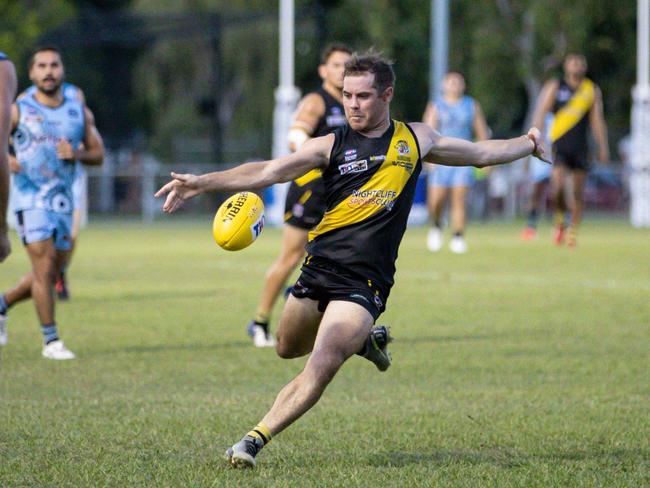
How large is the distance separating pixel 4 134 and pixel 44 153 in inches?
179

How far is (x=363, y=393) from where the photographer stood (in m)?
8.37

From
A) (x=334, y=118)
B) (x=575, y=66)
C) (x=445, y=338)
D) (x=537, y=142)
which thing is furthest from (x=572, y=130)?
(x=537, y=142)

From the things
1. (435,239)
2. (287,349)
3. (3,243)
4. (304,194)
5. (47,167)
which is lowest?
(435,239)

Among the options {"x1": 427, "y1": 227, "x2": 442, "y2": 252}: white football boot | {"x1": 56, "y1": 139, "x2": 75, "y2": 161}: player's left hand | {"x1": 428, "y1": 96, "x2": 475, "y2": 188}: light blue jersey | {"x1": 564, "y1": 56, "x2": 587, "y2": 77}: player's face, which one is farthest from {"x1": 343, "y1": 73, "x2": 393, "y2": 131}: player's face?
{"x1": 427, "y1": 227, "x2": 442, "y2": 252}: white football boot

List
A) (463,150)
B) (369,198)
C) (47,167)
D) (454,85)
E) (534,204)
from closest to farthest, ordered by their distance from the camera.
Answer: (369,198) < (463,150) < (47,167) < (454,85) < (534,204)

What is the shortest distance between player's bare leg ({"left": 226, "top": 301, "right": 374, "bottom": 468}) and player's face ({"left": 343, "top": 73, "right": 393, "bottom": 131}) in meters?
0.88

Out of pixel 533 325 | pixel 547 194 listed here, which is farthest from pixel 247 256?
pixel 547 194

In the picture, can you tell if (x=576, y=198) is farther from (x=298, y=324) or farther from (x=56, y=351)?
(x=298, y=324)

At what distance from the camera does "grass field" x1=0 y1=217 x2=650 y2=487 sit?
20.1 ft

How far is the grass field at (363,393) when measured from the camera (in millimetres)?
6125

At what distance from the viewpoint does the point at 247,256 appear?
21656 millimetres

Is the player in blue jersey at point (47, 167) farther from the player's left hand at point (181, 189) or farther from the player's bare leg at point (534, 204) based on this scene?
the player's bare leg at point (534, 204)

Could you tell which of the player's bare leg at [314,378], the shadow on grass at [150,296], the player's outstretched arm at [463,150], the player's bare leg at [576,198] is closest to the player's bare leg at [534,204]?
the player's bare leg at [576,198]

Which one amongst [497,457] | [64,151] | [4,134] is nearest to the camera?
[4,134]
